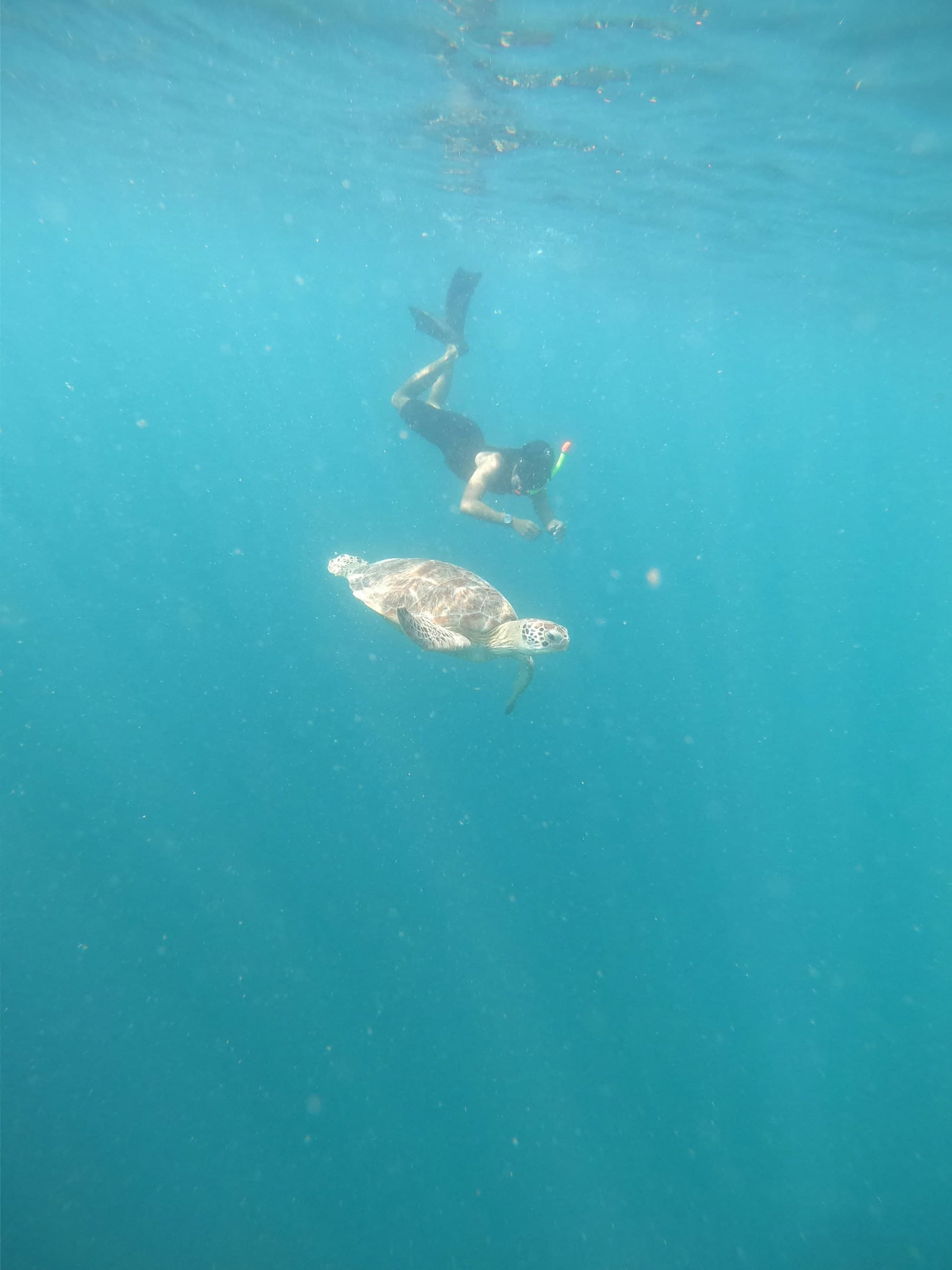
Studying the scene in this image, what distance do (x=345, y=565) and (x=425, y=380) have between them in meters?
5.62

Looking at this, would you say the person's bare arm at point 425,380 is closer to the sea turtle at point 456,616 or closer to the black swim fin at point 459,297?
the black swim fin at point 459,297

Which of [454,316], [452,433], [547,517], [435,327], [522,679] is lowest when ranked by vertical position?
[522,679]

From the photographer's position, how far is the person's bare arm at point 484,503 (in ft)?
28.1

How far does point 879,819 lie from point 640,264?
23.5 m

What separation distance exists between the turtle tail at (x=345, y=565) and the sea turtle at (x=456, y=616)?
2.70 ft

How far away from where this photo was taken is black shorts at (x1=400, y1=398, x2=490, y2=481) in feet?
37.9

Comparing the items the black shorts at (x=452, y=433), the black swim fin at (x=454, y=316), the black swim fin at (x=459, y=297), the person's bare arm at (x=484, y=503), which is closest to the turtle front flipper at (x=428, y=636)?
the person's bare arm at (x=484, y=503)

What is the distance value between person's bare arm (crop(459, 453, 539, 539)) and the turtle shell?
89 cm

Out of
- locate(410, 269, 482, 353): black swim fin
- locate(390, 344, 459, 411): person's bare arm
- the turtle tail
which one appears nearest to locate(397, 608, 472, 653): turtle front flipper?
the turtle tail

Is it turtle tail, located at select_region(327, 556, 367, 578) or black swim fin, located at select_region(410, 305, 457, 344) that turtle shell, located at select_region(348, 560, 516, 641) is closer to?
turtle tail, located at select_region(327, 556, 367, 578)

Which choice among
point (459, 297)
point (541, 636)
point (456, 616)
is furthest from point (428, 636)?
point (459, 297)

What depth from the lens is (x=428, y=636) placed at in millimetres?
6562

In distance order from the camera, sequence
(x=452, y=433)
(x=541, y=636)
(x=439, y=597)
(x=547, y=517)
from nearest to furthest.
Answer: (x=541, y=636)
(x=439, y=597)
(x=547, y=517)
(x=452, y=433)

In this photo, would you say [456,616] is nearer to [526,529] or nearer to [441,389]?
[526,529]
